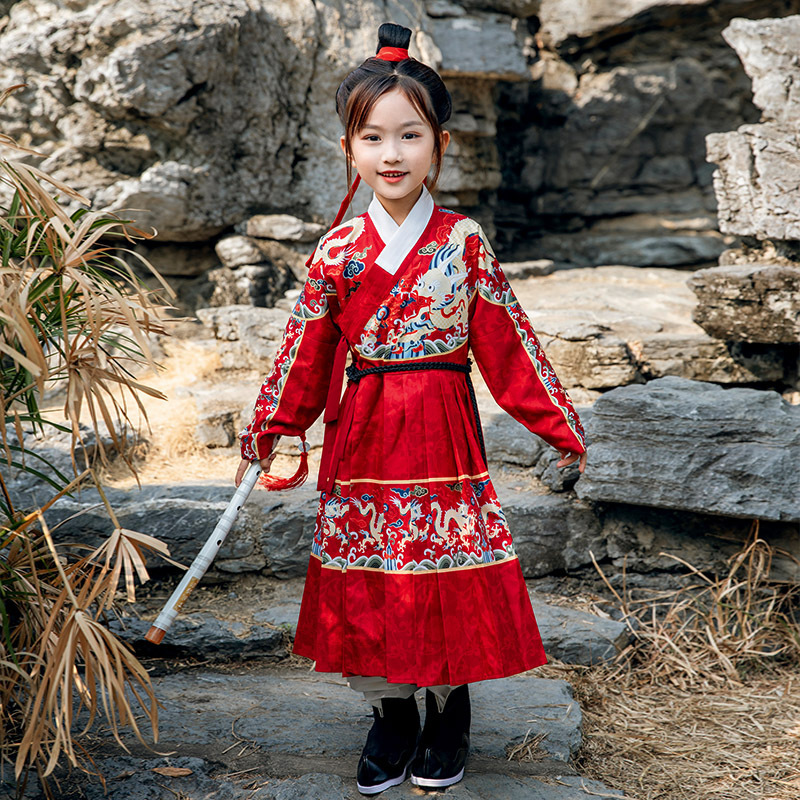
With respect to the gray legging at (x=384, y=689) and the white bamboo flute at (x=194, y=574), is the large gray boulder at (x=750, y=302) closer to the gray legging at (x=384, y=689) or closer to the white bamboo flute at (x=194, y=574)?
the gray legging at (x=384, y=689)

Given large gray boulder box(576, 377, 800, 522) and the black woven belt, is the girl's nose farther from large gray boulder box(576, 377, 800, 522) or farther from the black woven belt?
large gray boulder box(576, 377, 800, 522)

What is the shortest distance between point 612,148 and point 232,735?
578 cm

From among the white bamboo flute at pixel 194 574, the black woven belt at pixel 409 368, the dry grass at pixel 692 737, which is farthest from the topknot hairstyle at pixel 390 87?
the dry grass at pixel 692 737

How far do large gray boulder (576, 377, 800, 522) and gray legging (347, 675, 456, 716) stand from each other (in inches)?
50.4

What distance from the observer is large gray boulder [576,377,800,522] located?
2.85 m

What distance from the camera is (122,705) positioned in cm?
171

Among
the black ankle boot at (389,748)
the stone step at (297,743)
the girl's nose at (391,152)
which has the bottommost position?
the stone step at (297,743)

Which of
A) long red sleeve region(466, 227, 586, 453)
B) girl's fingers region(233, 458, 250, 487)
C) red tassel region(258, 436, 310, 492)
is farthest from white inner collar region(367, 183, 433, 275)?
girl's fingers region(233, 458, 250, 487)

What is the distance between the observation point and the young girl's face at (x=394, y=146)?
1.86 meters

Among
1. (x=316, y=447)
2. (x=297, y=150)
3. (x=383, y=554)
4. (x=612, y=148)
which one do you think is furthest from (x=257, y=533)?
(x=612, y=148)

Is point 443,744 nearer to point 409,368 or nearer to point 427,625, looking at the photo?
point 427,625

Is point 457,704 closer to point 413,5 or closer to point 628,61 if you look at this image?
point 413,5

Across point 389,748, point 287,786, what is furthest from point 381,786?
point 287,786

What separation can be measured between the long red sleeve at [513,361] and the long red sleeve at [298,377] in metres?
0.36
